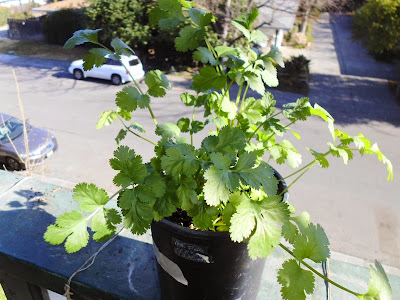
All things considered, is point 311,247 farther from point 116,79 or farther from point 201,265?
point 116,79

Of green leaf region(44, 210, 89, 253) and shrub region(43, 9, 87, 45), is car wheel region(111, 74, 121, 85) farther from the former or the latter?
green leaf region(44, 210, 89, 253)

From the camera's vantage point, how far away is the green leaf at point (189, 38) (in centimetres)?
89

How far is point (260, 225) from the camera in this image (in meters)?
0.67

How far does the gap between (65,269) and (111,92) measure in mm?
9695

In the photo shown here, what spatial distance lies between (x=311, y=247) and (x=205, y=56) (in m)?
0.54

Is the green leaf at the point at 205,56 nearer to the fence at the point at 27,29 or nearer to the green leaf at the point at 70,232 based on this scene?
the green leaf at the point at 70,232

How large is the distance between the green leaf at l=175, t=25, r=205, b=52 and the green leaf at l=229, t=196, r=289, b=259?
1.50 ft

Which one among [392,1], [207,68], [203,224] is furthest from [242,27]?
[392,1]

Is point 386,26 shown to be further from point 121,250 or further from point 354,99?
point 121,250

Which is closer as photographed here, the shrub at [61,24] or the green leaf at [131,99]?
the green leaf at [131,99]

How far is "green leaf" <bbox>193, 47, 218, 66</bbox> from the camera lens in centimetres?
90

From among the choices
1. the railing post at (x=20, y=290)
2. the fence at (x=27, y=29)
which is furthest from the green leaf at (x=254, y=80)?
the fence at (x=27, y=29)

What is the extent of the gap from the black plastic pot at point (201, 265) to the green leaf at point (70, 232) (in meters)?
0.18

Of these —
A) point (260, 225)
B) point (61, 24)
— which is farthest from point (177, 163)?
point (61, 24)
